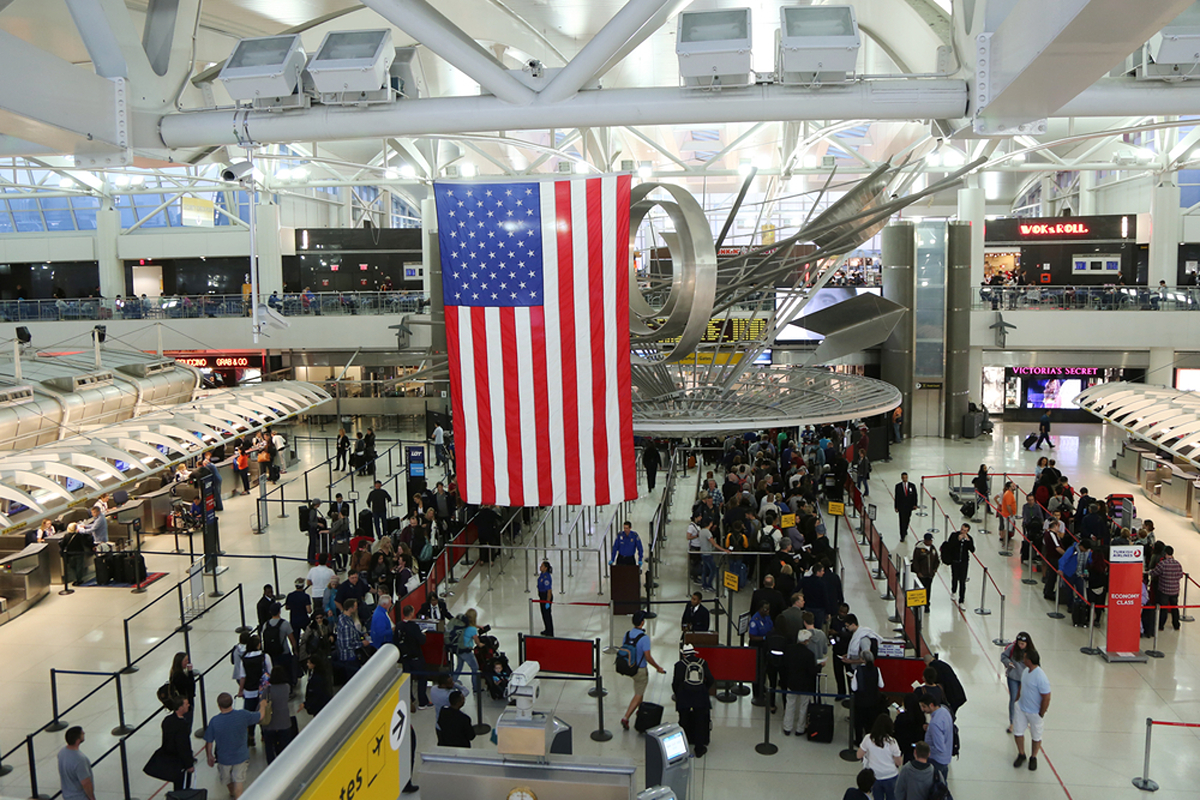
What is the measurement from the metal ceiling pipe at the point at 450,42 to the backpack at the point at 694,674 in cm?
597

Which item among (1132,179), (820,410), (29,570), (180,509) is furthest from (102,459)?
(1132,179)

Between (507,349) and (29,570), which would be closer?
(507,349)

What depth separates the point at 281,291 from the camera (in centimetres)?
4169

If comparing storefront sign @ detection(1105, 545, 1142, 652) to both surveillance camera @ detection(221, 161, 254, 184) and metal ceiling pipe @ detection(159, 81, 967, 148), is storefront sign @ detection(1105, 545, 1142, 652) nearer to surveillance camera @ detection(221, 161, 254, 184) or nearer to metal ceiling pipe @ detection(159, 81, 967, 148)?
metal ceiling pipe @ detection(159, 81, 967, 148)

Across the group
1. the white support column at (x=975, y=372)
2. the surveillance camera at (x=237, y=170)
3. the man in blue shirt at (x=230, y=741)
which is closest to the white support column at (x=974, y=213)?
the white support column at (x=975, y=372)

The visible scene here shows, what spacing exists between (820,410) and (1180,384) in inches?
1034

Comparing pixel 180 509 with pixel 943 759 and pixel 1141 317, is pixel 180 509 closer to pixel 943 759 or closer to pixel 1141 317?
pixel 943 759

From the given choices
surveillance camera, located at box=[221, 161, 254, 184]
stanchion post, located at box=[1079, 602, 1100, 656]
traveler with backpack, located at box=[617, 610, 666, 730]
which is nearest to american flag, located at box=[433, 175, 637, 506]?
traveler with backpack, located at box=[617, 610, 666, 730]

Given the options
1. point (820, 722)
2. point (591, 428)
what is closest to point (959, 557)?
point (820, 722)

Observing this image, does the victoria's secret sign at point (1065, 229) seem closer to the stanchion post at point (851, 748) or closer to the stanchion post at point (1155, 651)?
the stanchion post at point (1155, 651)

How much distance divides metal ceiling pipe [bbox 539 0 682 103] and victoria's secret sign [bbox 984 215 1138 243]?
34.4 metres

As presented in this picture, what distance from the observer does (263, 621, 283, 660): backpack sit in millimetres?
11102

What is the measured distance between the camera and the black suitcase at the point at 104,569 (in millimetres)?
16266

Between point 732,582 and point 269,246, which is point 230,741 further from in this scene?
point 269,246
